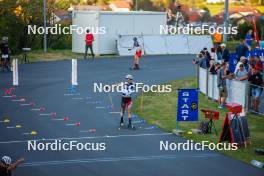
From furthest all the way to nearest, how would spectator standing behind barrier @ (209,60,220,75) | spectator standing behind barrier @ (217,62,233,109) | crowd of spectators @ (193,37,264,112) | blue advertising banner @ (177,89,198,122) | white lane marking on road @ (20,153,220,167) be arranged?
spectator standing behind barrier @ (209,60,220,75), spectator standing behind barrier @ (217,62,233,109), crowd of spectators @ (193,37,264,112), blue advertising banner @ (177,89,198,122), white lane marking on road @ (20,153,220,167)

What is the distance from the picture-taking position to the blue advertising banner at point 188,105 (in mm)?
22250

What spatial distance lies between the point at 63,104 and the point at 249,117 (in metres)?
7.18

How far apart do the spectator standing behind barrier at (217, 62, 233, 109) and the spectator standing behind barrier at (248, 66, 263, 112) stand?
1.17m

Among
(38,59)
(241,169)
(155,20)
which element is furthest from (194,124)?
(155,20)

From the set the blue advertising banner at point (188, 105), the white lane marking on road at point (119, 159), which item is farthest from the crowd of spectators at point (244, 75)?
the white lane marking on road at point (119, 159)

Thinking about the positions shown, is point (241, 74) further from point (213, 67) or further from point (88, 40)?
point (88, 40)

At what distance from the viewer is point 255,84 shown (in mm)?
24875

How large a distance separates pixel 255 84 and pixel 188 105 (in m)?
3.65

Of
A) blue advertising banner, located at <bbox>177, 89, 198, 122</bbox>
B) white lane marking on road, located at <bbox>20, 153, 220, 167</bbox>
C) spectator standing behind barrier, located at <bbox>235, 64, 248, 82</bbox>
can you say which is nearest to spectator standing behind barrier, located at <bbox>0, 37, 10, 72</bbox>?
spectator standing behind barrier, located at <bbox>235, 64, 248, 82</bbox>

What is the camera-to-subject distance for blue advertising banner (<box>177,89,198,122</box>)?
22250 millimetres

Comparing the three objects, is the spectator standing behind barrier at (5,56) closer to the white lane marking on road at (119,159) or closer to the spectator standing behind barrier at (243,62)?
the spectator standing behind barrier at (243,62)

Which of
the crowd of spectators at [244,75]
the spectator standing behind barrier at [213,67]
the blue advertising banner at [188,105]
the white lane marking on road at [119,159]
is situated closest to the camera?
the white lane marking on road at [119,159]

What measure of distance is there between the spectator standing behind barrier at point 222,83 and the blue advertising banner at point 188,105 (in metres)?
3.90

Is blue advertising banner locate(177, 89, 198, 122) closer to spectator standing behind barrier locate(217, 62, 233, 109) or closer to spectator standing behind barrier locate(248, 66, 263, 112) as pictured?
spectator standing behind barrier locate(248, 66, 263, 112)
